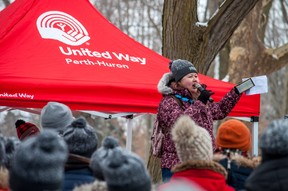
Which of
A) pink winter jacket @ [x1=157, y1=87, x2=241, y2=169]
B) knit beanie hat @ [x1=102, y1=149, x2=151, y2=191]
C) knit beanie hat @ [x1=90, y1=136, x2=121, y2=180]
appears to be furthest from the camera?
pink winter jacket @ [x1=157, y1=87, x2=241, y2=169]

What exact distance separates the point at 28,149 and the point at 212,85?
13.0 ft

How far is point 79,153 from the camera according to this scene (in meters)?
4.08

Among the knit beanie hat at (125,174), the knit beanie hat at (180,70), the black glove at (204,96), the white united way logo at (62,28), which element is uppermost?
the white united way logo at (62,28)

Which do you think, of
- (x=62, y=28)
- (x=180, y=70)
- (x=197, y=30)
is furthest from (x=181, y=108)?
(x=197, y=30)

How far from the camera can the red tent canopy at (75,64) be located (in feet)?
20.0

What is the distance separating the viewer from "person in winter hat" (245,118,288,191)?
3.29 m

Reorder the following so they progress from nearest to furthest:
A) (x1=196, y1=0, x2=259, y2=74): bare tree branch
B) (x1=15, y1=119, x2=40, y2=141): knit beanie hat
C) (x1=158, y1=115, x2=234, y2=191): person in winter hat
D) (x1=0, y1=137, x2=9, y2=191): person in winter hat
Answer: (x1=0, y1=137, x2=9, y2=191): person in winter hat → (x1=158, y1=115, x2=234, y2=191): person in winter hat → (x1=15, y1=119, x2=40, y2=141): knit beanie hat → (x1=196, y1=0, x2=259, y2=74): bare tree branch

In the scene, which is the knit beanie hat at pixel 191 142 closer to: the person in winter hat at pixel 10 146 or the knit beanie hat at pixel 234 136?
the knit beanie hat at pixel 234 136

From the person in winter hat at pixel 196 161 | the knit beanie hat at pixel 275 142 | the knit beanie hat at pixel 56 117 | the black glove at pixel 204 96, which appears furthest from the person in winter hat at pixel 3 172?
the black glove at pixel 204 96

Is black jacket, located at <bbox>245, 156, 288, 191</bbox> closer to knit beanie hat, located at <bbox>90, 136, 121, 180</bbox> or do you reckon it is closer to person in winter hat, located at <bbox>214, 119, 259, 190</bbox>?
knit beanie hat, located at <bbox>90, 136, 121, 180</bbox>

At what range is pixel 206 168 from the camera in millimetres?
3877

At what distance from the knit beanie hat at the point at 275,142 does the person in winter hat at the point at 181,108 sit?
2002 millimetres

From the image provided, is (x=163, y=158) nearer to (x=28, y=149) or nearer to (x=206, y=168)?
(x=206, y=168)

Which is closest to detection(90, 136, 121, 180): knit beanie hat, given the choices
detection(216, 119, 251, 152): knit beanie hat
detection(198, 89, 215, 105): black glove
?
detection(216, 119, 251, 152): knit beanie hat
